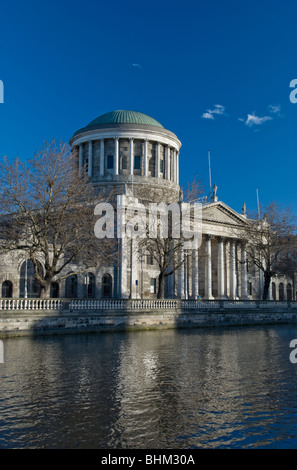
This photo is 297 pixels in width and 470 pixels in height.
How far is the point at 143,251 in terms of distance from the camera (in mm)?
45375

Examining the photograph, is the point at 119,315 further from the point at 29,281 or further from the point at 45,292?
the point at 29,281

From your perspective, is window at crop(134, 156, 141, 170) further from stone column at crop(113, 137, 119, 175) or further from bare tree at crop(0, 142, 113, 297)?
bare tree at crop(0, 142, 113, 297)

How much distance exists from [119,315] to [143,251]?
51.8 ft

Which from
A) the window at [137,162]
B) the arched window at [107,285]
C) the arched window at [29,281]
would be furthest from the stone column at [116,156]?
the arched window at [29,281]

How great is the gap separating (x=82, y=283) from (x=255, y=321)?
1707 cm

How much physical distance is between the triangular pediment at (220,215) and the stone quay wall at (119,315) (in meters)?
13.6

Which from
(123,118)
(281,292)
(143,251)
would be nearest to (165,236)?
(143,251)

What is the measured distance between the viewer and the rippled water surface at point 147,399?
8.01m

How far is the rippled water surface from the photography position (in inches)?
315

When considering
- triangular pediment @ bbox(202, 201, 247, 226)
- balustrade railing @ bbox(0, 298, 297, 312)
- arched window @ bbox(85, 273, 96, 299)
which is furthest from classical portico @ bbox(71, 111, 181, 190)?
balustrade railing @ bbox(0, 298, 297, 312)

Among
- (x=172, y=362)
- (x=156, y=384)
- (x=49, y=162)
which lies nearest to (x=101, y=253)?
(x=49, y=162)

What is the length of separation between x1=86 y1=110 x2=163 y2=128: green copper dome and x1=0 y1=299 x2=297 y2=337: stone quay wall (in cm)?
3634

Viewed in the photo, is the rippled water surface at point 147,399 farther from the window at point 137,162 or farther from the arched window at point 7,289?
the window at point 137,162

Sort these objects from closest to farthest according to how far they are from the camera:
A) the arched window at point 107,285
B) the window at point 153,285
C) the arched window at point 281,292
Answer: the arched window at point 107,285 < the window at point 153,285 < the arched window at point 281,292
